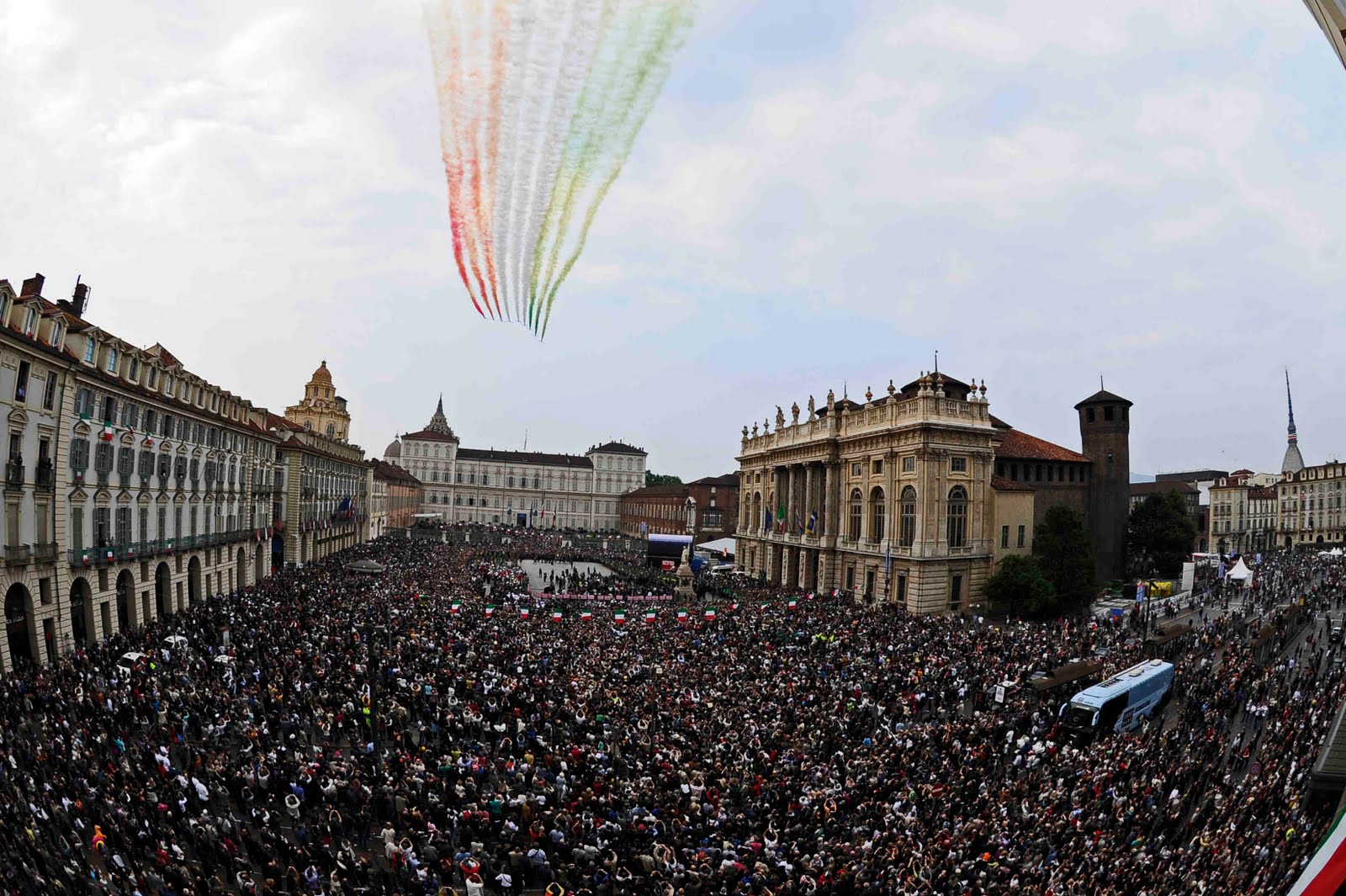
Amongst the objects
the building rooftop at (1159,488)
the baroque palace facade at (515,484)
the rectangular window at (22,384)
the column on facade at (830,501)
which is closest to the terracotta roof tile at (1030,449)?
the column on facade at (830,501)

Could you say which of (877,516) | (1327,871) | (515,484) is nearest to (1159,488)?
(877,516)

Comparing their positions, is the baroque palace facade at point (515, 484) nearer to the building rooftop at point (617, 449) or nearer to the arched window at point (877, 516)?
the building rooftop at point (617, 449)

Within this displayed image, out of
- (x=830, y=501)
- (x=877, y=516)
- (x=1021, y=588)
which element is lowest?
(x=1021, y=588)

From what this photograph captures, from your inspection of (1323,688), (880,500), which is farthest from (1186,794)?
(880,500)

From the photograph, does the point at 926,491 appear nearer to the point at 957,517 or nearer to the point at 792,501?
the point at 957,517

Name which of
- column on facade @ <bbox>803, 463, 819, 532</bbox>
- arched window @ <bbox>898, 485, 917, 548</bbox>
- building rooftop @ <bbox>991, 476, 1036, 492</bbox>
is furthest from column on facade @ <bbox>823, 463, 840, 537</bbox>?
building rooftop @ <bbox>991, 476, 1036, 492</bbox>

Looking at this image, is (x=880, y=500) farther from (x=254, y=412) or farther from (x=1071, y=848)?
(x=254, y=412)
